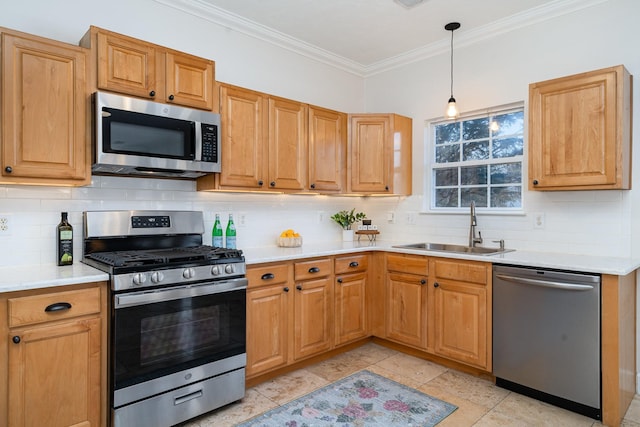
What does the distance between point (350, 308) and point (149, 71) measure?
7.84 feet

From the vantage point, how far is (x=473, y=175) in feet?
12.1

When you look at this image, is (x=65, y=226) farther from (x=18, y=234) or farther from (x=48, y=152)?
(x=48, y=152)

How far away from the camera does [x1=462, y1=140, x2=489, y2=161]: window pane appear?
3.60 m

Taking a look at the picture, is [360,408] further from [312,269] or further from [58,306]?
[58,306]

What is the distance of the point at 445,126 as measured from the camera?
154 inches

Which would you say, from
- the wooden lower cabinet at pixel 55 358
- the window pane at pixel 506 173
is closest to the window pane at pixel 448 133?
the window pane at pixel 506 173

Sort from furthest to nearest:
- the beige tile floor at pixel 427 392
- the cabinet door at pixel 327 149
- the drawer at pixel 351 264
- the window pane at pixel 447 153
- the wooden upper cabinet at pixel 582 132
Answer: the window pane at pixel 447 153 < the cabinet door at pixel 327 149 < the drawer at pixel 351 264 < the wooden upper cabinet at pixel 582 132 < the beige tile floor at pixel 427 392

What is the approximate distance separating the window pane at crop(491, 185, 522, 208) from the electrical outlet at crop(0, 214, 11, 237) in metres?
3.60

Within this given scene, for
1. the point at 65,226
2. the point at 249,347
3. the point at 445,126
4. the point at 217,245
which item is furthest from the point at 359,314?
the point at 65,226

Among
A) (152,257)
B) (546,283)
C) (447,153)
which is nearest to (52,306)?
(152,257)

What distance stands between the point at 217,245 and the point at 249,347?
84 centimetres

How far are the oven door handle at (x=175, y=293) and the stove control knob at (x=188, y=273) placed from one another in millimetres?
60

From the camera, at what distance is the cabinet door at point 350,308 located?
11.0 feet

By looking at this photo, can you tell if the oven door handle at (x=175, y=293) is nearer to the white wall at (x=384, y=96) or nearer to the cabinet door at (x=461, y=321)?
the white wall at (x=384, y=96)
